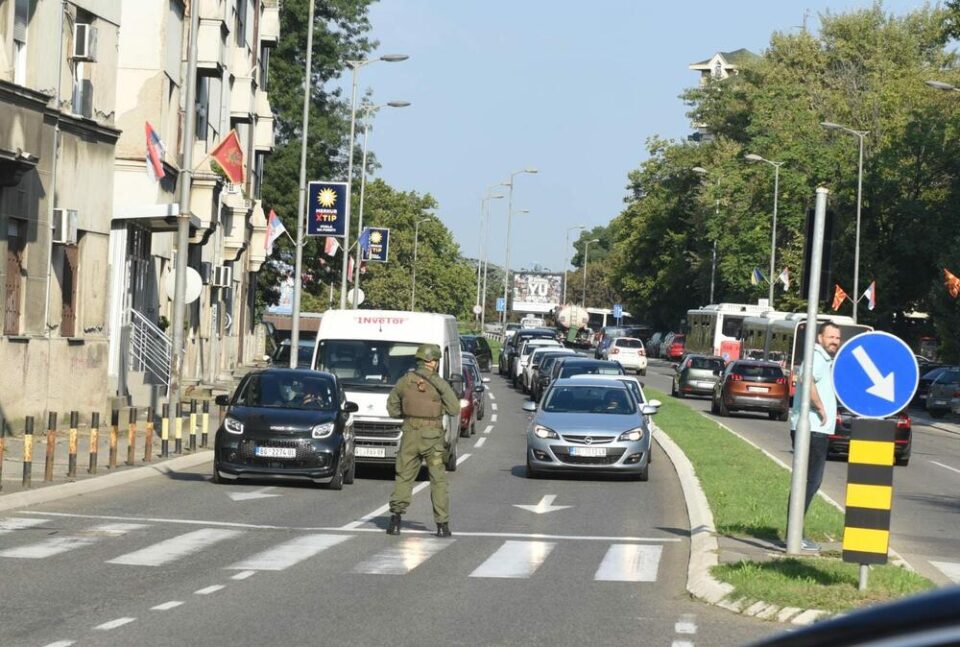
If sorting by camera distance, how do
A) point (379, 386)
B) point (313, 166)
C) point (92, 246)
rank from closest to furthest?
point (379, 386), point (92, 246), point (313, 166)

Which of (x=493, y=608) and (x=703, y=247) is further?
(x=703, y=247)

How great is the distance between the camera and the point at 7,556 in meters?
12.9

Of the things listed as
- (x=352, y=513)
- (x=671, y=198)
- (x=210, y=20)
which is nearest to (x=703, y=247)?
Result: (x=671, y=198)

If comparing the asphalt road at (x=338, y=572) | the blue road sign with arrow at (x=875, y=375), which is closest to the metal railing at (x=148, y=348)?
the asphalt road at (x=338, y=572)

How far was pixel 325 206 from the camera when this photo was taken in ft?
152

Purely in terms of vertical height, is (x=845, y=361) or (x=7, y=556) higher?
(x=845, y=361)

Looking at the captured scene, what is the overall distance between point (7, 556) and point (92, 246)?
1768 centimetres

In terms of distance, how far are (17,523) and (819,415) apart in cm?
745

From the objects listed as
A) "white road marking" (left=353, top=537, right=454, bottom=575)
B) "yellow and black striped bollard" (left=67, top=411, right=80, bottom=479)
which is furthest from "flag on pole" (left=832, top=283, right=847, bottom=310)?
"white road marking" (left=353, top=537, right=454, bottom=575)

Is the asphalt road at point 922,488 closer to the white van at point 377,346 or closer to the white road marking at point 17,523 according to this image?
the white van at point 377,346

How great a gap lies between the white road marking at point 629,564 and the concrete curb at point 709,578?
1.10 ft

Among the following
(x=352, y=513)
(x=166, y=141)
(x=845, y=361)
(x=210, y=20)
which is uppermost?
(x=210, y=20)

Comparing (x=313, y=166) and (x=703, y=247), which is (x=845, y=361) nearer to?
(x=313, y=166)

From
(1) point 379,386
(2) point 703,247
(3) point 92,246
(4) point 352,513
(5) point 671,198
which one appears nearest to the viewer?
(4) point 352,513
